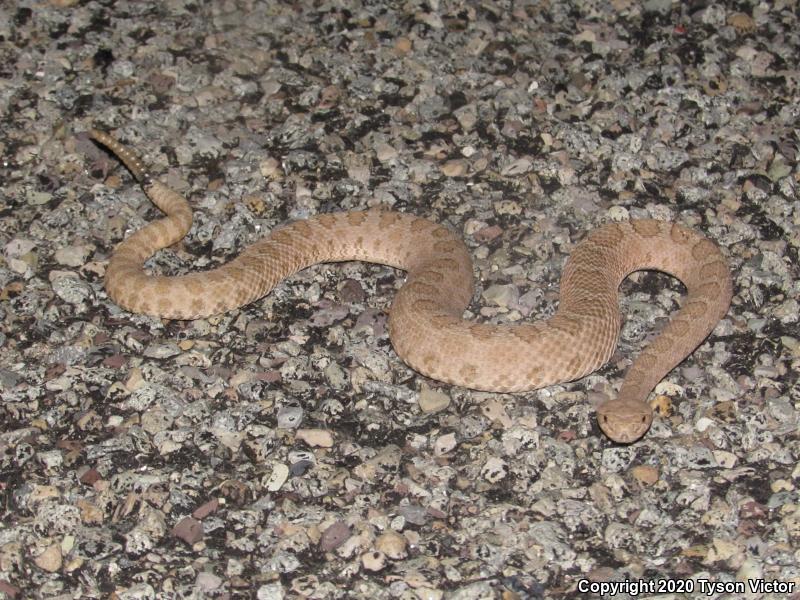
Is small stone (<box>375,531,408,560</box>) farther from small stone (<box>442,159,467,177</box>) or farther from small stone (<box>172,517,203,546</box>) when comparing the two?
small stone (<box>442,159,467,177</box>)

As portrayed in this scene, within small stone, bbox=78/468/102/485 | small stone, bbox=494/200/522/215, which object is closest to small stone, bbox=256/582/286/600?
small stone, bbox=78/468/102/485

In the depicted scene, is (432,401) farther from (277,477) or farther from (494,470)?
(277,477)

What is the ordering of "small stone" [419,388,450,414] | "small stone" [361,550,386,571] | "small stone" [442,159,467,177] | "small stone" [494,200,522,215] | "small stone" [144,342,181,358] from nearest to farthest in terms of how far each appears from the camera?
"small stone" [361,550,386,571] < "small stone" [419,388,450,414] < "small stone" [144,342,181,358] < "small stone" [494,200,522,215] < "small stone" [442,159,467,177]

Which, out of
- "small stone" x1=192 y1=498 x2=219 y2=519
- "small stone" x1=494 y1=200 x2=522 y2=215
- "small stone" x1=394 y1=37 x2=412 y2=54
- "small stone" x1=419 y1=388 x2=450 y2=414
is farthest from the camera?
"small stone" x1=394 y1=37 x2=412 y2=54

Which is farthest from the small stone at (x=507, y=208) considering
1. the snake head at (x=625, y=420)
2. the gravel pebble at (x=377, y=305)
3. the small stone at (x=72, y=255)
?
the small stone at (x=72, y=255)

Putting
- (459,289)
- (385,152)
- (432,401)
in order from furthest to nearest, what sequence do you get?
(385,152) < (459,289) < (432,401)

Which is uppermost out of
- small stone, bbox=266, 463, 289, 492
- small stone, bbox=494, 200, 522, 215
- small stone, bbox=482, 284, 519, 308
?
small stone, bbox=494, 200, 522, 215

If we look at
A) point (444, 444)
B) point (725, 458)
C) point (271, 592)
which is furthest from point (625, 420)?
point (271, 592)
